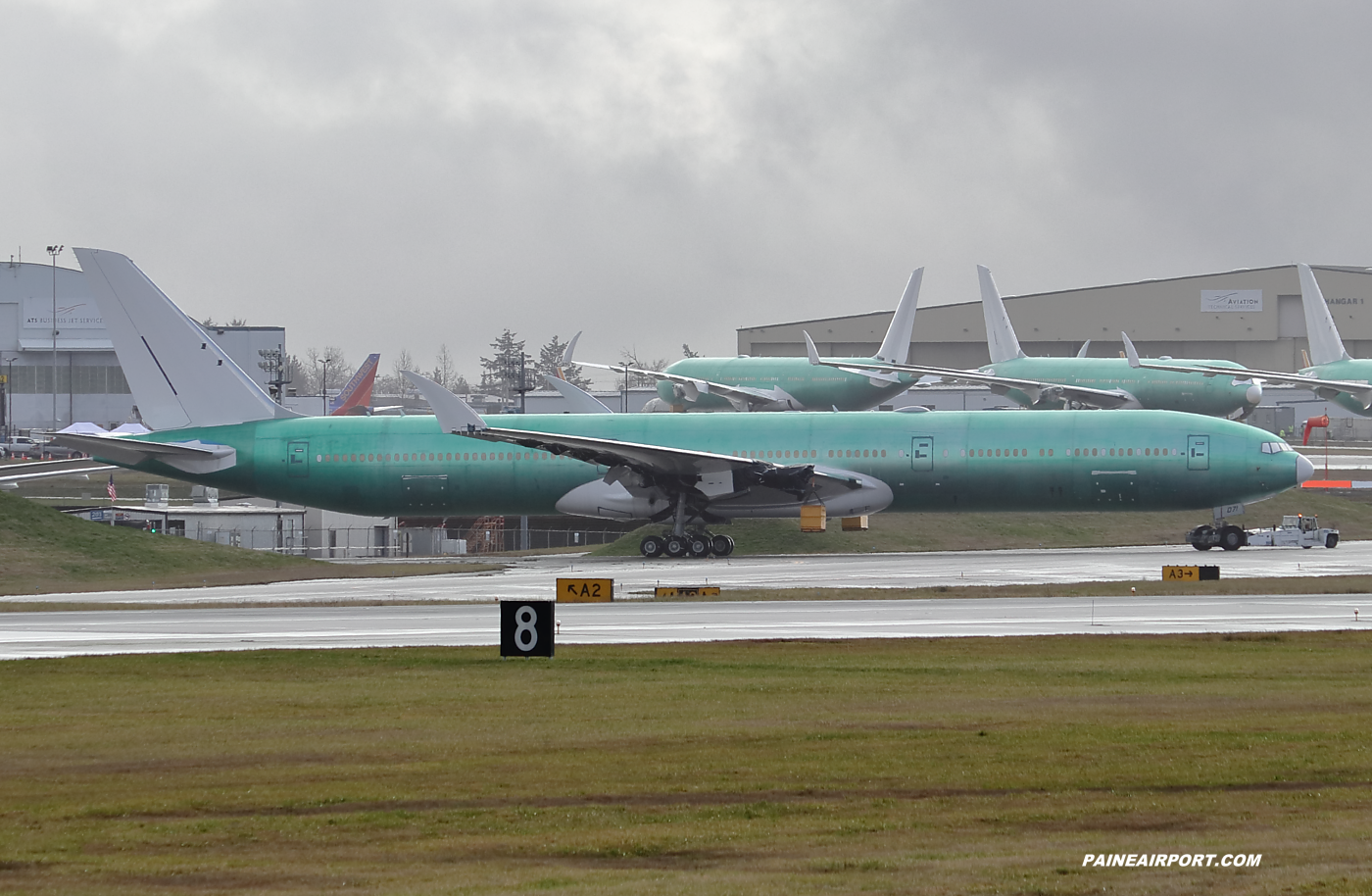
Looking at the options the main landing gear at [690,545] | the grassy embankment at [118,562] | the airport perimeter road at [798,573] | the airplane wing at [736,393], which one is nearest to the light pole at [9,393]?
the airplane wing at [736,393]

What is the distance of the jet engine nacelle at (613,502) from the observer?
48281 millimetres

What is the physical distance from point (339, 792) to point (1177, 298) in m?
126

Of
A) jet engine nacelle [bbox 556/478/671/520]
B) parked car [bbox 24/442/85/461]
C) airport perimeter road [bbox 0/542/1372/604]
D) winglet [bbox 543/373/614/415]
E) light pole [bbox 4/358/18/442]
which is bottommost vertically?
airport perimeter road [bbox 0/542/1372/604]

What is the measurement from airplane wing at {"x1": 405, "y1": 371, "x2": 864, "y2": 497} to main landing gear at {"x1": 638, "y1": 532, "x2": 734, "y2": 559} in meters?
1.93

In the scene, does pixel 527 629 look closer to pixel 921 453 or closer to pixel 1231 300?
pixel 921 453

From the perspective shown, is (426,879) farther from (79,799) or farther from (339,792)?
(79,799)

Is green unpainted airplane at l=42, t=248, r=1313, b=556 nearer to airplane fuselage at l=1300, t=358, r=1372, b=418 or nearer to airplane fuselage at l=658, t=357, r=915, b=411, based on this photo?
airplane fuselage at l=1300, t=358, r=1372, b=418

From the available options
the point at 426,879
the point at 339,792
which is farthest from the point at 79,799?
the point at 426,879

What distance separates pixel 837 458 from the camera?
4734cm

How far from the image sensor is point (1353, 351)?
415ft

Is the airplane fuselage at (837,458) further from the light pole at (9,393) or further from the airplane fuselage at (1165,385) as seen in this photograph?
the light pole at (9,393)

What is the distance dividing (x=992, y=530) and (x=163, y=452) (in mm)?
28287

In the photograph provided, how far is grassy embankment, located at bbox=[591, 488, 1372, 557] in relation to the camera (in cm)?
5325

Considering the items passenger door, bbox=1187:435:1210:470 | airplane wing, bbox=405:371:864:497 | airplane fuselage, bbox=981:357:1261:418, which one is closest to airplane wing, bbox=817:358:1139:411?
airplane fuselage, bbox=981:357:1261:418
